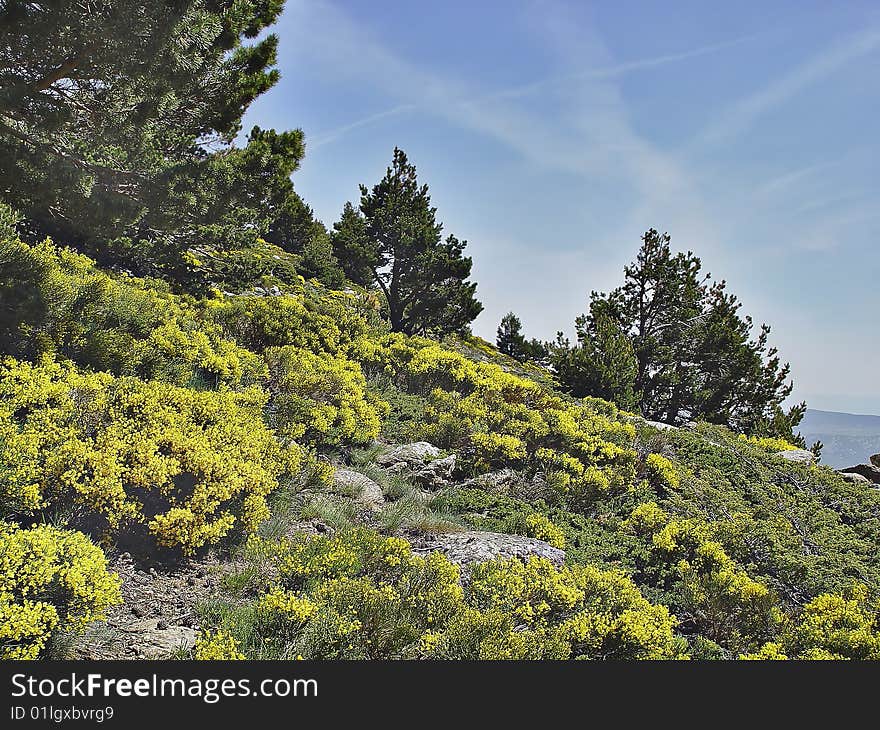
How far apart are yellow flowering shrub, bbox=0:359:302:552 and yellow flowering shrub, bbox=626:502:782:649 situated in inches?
173

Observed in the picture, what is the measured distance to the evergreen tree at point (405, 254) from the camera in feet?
57.7

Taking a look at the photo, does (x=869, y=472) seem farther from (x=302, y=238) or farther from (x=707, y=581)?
(x=302, y=238)

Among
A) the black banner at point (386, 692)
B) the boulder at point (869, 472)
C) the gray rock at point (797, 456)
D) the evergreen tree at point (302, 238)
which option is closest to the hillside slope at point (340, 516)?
the black banner at point (386, 692)

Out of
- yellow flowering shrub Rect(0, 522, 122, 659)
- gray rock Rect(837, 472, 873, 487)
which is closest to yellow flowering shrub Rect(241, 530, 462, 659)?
yellow flowering shrub Rect(0, 522, 122, 659)

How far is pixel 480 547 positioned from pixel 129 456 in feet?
11.1

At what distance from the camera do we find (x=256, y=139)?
10.5m

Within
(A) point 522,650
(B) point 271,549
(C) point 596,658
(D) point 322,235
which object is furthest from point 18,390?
(D) point 322,235

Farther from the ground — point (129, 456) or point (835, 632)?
point (129, 456)


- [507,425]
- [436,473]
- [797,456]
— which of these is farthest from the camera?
[797,456]

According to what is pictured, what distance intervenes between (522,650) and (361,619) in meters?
1.16

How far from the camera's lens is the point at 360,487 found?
646cm

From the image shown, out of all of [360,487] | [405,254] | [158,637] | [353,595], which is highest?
[405,254]

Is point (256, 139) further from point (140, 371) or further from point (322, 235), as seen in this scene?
point (322, 235)

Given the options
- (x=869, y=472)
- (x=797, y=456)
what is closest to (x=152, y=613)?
(x=797, y=456)
